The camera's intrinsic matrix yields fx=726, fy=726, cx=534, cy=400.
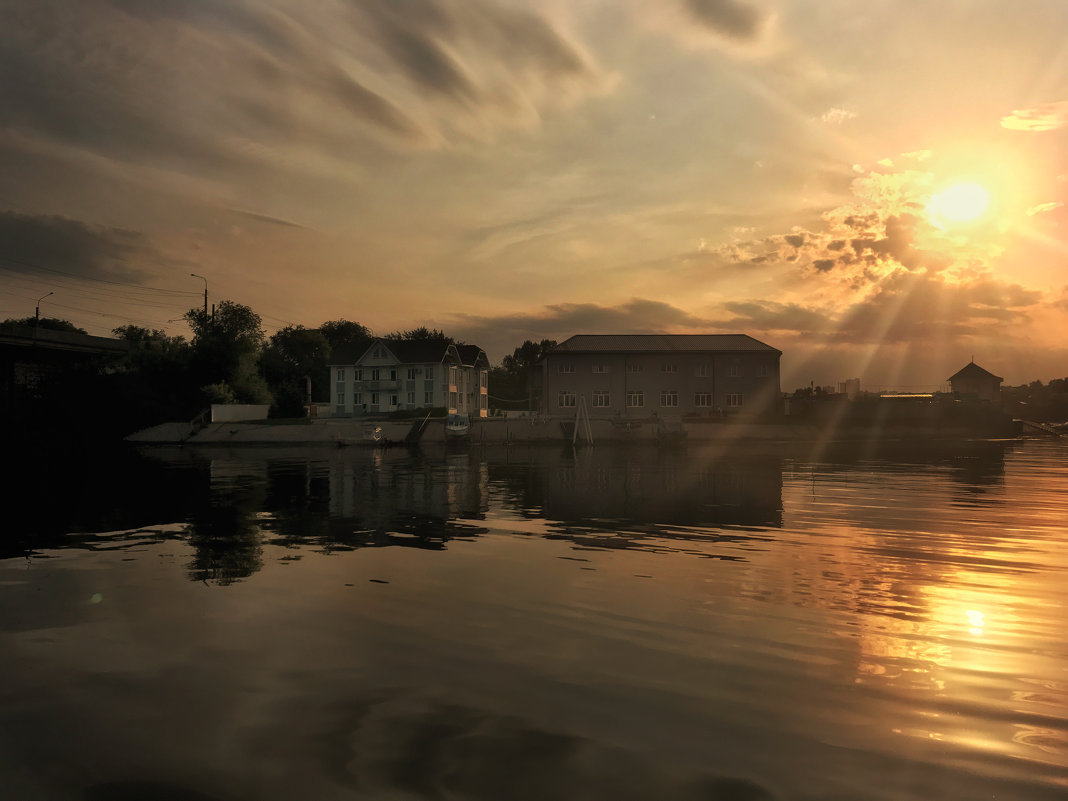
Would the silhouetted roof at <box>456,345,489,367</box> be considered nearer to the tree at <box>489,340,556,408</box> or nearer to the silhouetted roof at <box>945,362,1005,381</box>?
the tree at <box>489,340,556,408</box>

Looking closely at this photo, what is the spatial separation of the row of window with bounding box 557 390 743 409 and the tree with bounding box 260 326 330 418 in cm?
4737

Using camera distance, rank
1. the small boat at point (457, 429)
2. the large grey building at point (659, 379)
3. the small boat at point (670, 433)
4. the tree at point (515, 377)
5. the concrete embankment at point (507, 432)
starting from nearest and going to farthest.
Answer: the small boat at point (670, 433), the small boat at point (457, 429), the concrete embankment at point (507, 432), the large grey building at point (659, 379), the tree at point (515, 377)

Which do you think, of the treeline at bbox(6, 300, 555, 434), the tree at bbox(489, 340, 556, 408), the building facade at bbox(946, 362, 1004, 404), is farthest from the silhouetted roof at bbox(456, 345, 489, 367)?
the building facade at bbox(946, 362, 1004, 404)

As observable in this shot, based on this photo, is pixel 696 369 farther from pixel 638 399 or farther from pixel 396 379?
pixel 396 379

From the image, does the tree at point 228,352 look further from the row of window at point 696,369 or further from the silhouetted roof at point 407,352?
the row of window at point 696,369

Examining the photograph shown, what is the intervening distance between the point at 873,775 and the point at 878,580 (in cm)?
697

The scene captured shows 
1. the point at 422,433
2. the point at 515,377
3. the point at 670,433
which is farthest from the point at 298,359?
the point at 670,433

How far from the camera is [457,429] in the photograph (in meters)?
73.1

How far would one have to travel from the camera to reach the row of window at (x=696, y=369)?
9694cm

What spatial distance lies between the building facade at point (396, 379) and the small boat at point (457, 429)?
28.5m

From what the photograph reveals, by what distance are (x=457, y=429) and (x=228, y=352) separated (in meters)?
33.7

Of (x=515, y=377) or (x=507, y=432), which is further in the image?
(x=515, y=377)

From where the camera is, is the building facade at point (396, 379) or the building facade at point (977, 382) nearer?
the building facade at point (396, 379)

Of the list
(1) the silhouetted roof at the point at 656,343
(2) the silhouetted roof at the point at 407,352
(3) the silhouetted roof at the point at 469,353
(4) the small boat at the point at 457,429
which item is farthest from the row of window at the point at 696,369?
(4) the small boat at the point at 457,429
